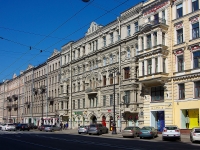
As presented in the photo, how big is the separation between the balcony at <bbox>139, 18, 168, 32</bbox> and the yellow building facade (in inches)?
51.6

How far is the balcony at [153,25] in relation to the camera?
1518 inches

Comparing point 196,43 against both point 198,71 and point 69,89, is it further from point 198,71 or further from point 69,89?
point 69,89

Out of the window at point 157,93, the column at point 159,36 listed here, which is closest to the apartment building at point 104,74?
the window at point 157,93

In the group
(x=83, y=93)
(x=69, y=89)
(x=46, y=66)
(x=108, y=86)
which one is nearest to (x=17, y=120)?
(x=46, y=66)

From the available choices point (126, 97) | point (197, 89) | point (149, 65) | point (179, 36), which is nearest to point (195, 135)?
point (197, 89)

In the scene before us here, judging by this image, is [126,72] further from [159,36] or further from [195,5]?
[195,5]

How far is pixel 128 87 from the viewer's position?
45.0 m

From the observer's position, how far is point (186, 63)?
36.2 meters

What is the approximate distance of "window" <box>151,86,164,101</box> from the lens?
129 ft

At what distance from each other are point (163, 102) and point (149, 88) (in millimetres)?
3293

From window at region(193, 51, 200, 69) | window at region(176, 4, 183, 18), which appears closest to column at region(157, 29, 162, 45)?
window at region(176, 4, 183, 18)

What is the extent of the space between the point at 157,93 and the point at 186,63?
6.11m

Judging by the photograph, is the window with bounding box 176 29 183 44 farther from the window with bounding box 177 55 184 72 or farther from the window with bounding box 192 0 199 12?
the window with bounding box 192 0 199 12

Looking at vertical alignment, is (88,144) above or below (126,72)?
below
